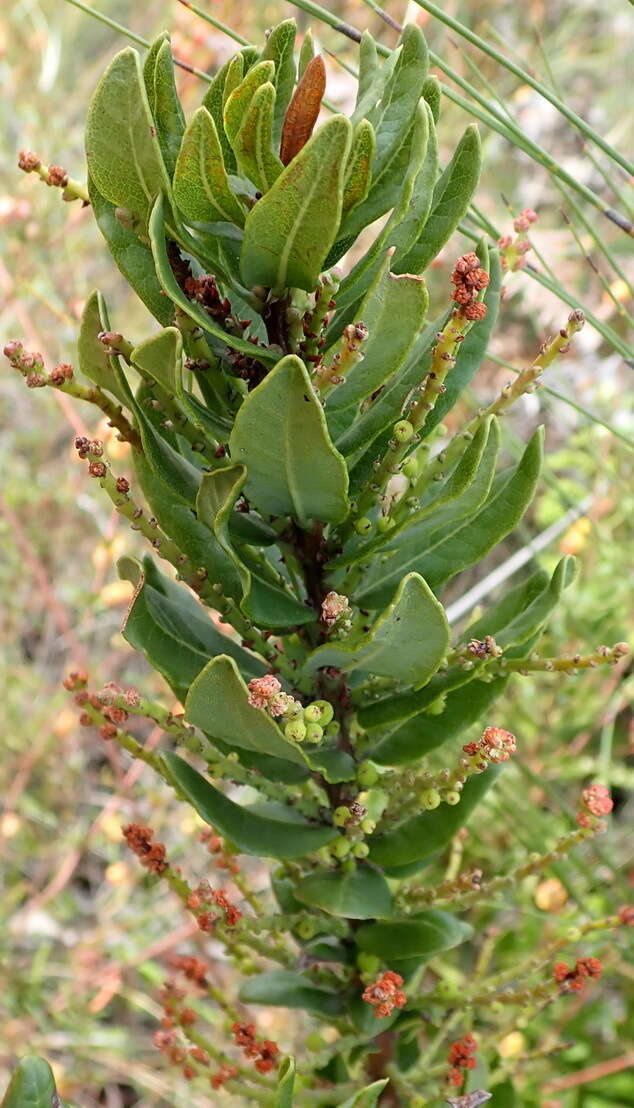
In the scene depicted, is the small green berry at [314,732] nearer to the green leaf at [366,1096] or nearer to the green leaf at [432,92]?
the green leaf at [366,1096]

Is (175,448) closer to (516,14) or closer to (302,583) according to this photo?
(302,583)

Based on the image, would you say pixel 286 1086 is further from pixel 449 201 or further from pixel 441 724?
pixel 449 201

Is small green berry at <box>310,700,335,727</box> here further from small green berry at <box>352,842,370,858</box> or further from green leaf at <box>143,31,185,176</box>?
green leaf at <box>143,31,185,176</box>

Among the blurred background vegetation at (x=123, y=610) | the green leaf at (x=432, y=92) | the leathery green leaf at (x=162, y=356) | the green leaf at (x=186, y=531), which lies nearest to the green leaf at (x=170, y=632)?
the green leaf at (x=186, y=531)

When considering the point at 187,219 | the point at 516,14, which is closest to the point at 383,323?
the point at 187,219

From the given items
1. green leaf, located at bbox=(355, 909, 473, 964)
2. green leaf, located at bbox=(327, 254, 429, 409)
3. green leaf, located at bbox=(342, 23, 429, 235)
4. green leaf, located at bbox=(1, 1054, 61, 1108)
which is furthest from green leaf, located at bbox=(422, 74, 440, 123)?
green leaf, located at bbox=(1, 1054, 61, 1108)
